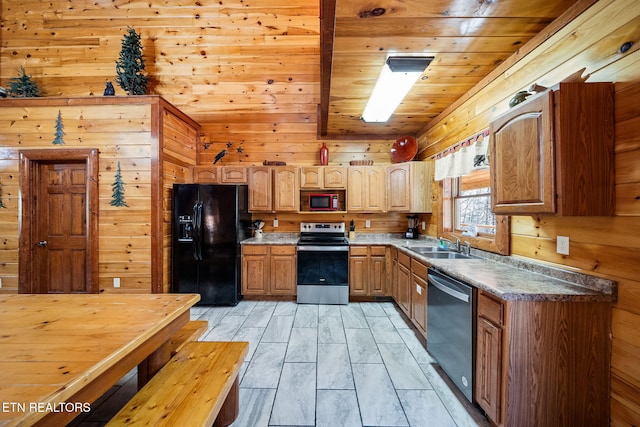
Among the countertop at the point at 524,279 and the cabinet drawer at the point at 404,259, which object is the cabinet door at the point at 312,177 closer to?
the cabinet drawer at the point at 404,259

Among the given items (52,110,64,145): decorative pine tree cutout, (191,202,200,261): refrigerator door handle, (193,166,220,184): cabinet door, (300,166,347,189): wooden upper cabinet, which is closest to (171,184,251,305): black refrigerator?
(191,202,200,261): refrigerator door handle

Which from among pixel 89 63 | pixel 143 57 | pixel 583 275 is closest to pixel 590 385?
pixel 583 275

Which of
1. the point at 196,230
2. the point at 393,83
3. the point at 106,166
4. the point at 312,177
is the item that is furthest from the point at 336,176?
the point at 106,166

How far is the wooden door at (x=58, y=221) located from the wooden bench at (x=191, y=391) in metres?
2.77

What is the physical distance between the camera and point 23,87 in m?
3.46

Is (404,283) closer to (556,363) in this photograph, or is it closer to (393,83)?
(556,363)

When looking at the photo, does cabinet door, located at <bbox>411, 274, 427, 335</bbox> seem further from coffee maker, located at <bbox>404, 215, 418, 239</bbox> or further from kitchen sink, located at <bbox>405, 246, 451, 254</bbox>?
coffee maker, located at <bbox>404, 215, 418, 239</bbox>

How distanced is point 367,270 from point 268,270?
148cm

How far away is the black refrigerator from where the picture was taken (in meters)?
3.50

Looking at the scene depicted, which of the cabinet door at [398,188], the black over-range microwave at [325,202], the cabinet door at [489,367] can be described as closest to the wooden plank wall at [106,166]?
the black over-range microwave at [325,202]

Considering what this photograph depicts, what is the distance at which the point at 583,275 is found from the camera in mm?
1492

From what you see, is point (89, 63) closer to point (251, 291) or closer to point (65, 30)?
point (65, 30)

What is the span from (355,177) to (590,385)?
318cm

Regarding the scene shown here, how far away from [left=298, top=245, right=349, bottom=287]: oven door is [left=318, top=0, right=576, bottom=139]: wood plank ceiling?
2081 mm
